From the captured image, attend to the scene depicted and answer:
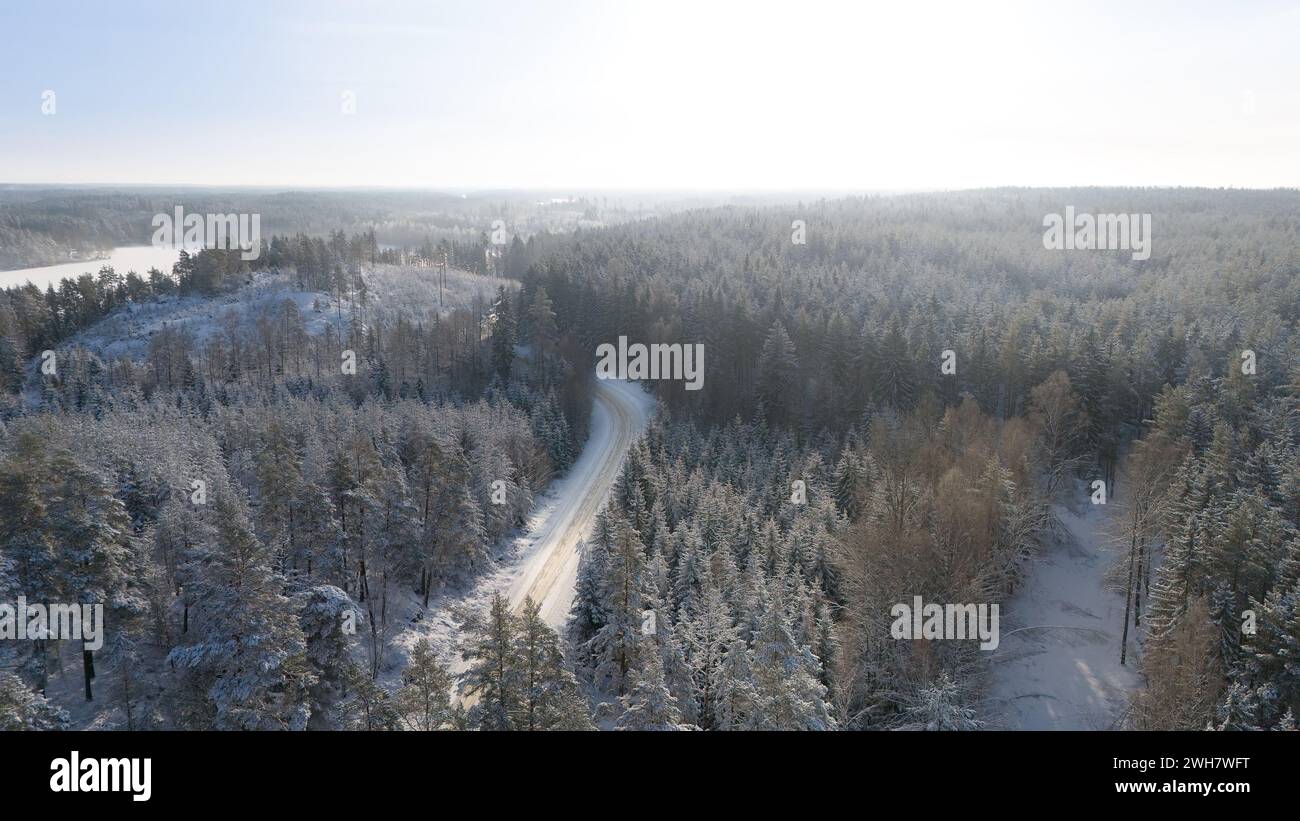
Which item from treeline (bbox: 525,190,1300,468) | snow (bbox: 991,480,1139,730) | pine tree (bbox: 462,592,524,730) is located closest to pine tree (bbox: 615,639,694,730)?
pine tree (bbox: 462,592,524,730)

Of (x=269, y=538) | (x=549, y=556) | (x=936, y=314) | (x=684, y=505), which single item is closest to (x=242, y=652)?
(x=269, y=538)

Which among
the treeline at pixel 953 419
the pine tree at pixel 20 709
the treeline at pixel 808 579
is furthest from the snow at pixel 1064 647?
the pine tree at pixel 20 709

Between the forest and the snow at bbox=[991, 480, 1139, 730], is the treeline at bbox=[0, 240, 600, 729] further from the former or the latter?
the snow at bbox=[991, 480, 1139, 730]

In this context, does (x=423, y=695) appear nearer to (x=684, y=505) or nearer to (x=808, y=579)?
(x=808, y=579)

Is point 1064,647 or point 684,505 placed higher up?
point 684,505

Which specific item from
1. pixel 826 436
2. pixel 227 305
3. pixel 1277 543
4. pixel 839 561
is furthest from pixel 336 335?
pixel 1277 543
